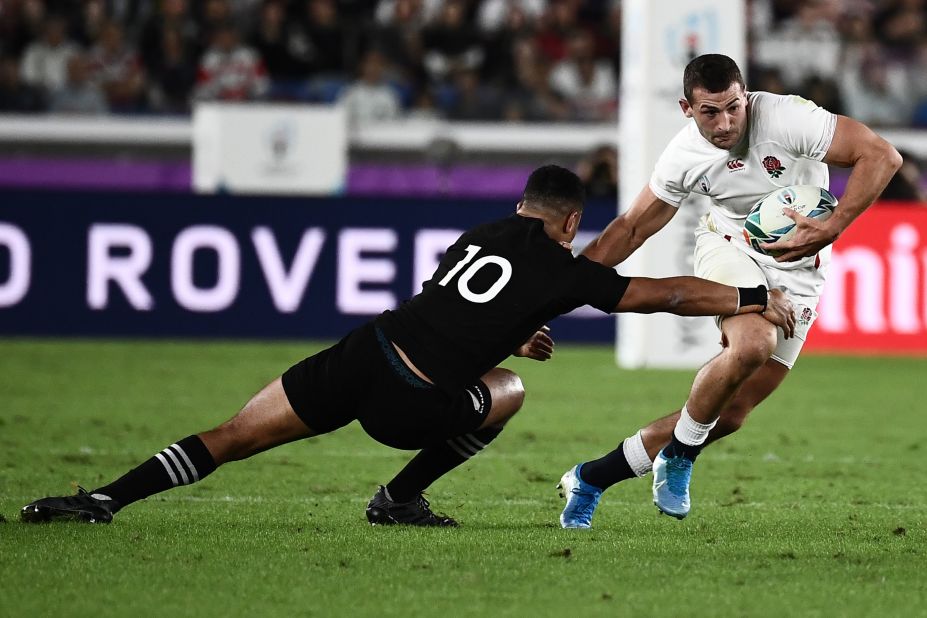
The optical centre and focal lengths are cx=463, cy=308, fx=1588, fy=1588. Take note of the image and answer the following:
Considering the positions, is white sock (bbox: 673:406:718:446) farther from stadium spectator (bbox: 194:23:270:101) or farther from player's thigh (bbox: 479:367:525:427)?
stadium spectator (bbox: 194:23:270:101)

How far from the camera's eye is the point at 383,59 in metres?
18.0

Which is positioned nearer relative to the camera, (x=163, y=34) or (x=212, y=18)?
(x=163, y=34)

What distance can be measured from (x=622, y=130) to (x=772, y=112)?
7.08m

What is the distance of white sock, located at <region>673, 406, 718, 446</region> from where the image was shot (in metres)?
6.12

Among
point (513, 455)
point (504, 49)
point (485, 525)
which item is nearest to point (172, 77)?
point (504, 49)

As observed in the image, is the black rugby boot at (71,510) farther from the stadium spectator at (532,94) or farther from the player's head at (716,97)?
the stadium spectator at (532,94)

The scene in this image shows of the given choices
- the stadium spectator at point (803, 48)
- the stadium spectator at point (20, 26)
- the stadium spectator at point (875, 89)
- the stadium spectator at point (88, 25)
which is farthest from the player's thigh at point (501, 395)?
the stadium spectator at point (803, 48)

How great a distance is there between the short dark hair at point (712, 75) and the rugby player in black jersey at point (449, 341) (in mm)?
661

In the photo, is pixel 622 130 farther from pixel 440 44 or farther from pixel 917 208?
pixel 440 44

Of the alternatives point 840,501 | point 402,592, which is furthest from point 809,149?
point 402,592

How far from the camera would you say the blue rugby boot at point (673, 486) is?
611 cm

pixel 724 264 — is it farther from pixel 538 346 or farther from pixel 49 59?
pixel 49 59

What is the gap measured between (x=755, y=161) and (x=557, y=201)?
Result: 3.38 ft

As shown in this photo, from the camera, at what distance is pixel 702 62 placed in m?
6.08
